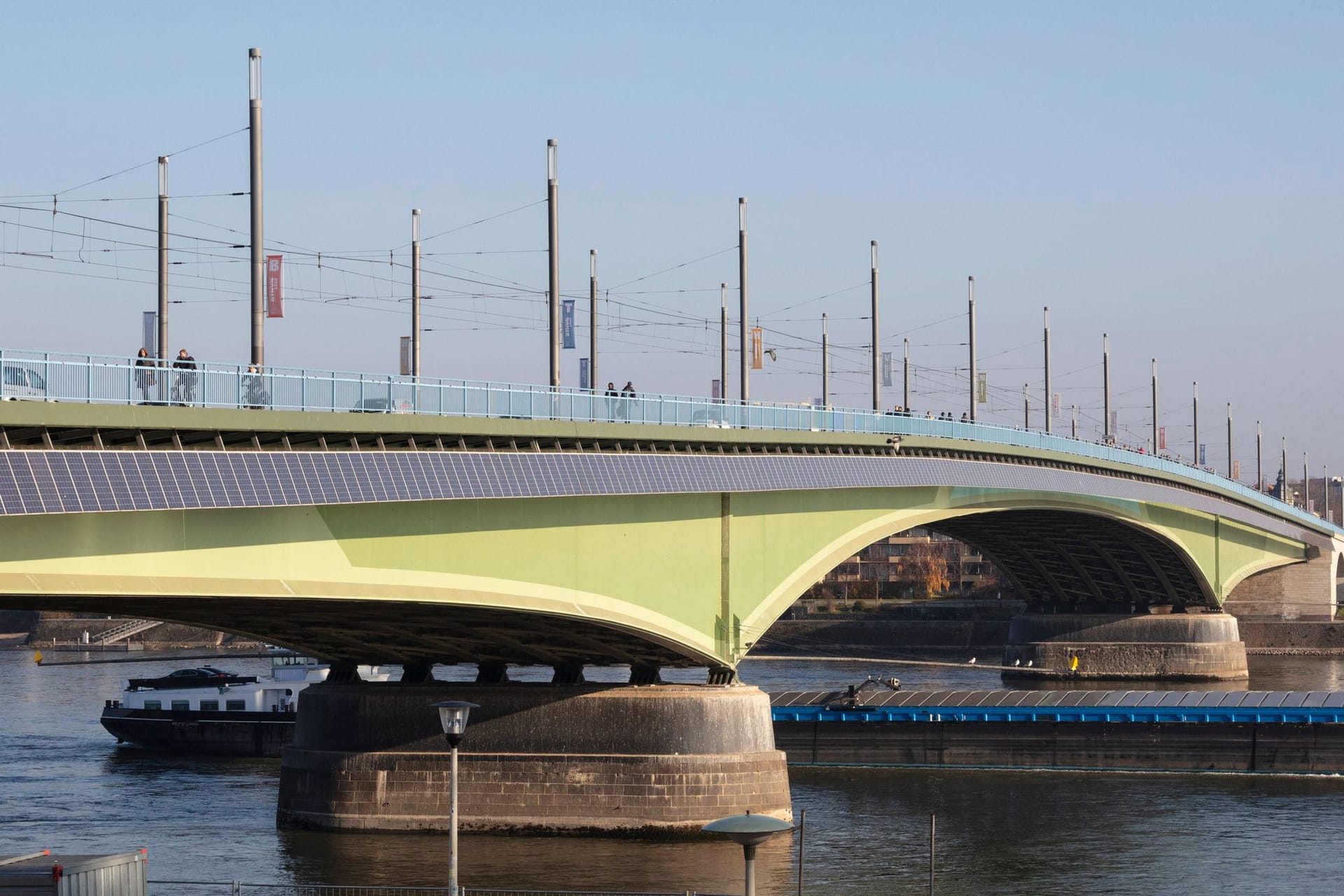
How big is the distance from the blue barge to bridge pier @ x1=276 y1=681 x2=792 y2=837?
16.1 meters

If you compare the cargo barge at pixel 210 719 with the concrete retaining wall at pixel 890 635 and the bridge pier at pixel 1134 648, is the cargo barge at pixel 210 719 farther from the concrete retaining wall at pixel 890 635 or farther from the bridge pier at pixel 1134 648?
the concrete retaining wall at pixel 890 635

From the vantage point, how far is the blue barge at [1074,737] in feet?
190

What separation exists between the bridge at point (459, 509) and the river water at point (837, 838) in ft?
16.1

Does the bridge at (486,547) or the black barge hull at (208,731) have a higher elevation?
the bridge at (486,547)

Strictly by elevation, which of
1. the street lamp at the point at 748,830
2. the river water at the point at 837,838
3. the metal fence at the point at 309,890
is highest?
the street lamp at the point at 748,830

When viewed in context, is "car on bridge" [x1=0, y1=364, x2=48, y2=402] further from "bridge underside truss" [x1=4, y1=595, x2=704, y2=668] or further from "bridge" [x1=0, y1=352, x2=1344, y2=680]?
"bridge underside truss" [x1=4, y1=595, x2=704, y2=668]

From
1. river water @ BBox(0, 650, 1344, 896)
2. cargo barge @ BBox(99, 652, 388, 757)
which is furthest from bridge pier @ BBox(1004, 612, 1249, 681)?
cargo barge @ BBox(99, 652, 388, 757)

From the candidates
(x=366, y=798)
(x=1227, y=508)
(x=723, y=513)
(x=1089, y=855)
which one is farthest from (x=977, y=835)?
(x=1227, y=508)

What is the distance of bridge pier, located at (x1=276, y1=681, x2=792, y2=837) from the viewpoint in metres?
41.8

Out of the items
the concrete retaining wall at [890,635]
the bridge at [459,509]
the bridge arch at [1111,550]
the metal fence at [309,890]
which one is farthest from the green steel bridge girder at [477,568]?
the concrete retaining wall at [890,635]

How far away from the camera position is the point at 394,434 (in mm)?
33156

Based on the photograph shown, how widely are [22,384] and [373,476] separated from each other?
7.80 meters

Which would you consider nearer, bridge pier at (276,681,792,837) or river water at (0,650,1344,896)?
river water at (0,650,1344,896)

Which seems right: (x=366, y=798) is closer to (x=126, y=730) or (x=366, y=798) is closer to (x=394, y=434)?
(x=394, y=434)
